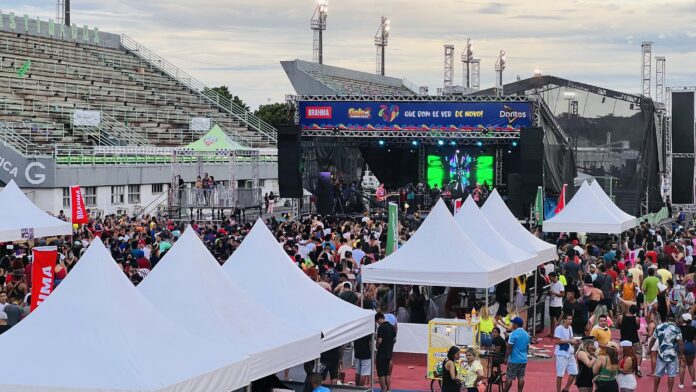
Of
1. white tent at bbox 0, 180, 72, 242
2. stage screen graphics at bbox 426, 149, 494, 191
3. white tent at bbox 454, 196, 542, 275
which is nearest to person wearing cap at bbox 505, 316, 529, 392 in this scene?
white tent at bbox 454, 196, 542, 275

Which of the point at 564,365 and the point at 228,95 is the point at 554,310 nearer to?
the point at 564,365

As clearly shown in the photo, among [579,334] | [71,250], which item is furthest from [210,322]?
[71,250]

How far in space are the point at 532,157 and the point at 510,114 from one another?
1667mm

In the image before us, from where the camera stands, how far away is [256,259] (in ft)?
47.6

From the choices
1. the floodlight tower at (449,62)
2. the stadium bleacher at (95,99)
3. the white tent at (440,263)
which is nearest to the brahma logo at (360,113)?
the stadium bleacher at (95,99)

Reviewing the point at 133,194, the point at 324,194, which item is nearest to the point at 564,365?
the point at 324,194

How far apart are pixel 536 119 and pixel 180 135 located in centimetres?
2145

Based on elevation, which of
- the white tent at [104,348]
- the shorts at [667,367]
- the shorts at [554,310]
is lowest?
the shorts at [667,367]

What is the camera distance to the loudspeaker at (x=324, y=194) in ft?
127

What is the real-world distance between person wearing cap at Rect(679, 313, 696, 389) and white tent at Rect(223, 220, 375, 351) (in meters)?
4.28

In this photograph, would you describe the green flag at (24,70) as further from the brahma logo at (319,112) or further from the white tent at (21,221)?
the white tent at (21,221)

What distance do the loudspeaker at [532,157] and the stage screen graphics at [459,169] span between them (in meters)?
7.03

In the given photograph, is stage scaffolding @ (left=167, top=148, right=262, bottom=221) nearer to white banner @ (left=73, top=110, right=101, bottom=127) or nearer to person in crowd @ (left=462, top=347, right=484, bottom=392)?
white banner @ (left=73, top=110, right=101, bottom=127)

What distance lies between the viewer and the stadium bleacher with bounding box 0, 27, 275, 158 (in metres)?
46.5
